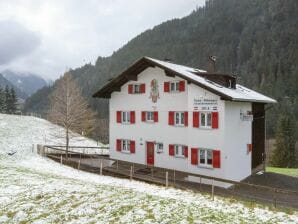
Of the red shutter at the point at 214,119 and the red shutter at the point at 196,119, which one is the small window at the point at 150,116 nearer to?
the red shutter at the point at 196,119

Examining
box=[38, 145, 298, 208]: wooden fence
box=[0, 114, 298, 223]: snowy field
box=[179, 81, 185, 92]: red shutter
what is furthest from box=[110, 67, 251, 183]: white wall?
box=[0, 114, 298, 223]: snowy field

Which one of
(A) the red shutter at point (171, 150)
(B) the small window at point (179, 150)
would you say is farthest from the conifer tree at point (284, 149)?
(A) the red shutter at point (171, 150)

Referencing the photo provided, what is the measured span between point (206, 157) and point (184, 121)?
3.47m

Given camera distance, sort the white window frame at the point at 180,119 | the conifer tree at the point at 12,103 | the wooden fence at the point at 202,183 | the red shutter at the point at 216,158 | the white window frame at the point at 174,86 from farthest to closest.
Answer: the conifer tree at the point at 12,103 → the white window frame at the point at 174,86 → the white window frame at the point at 180,119 → the red shutter at the point at 216,158 → the wooden fence at the point at 202,183

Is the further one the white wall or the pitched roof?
the white wall

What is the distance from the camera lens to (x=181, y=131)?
2631 centimetres

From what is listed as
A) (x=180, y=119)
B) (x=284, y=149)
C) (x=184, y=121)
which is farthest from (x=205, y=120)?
(x=284, y=149)

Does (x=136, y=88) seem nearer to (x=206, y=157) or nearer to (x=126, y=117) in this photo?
(x=126, y=117)

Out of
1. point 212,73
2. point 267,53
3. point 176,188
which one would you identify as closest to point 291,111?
point 267,53

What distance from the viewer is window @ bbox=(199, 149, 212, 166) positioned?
2439 centimetres

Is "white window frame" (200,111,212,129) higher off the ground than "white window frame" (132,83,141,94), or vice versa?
"white window frame" (132,83,141,94)

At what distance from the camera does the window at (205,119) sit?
24.6 meters

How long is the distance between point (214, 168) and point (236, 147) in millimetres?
2782

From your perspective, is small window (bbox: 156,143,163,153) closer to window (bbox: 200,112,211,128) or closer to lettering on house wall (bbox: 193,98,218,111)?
window (bbox: 200,112,211,128)
